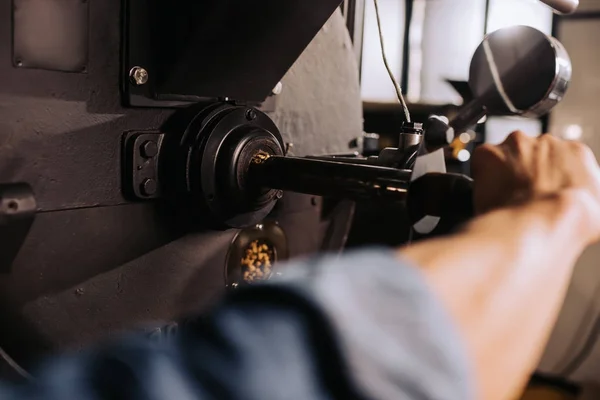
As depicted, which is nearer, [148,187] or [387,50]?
[148,187]

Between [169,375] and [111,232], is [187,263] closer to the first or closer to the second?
[111,232]

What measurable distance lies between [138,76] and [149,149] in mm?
80

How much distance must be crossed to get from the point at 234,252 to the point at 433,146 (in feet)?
1.10

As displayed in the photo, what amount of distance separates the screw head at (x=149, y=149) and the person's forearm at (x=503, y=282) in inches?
Answer: 16.2

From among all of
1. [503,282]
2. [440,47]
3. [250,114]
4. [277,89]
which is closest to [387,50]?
[440,47]

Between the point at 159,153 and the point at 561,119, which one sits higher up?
the point at 561,119

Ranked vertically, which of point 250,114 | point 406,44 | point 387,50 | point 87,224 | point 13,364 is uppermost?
point 406,44

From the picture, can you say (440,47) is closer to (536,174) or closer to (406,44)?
(406,44)

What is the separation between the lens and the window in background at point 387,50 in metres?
2.33

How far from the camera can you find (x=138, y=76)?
650 mm

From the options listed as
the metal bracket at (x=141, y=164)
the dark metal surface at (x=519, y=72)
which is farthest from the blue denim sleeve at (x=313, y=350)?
the dark metal surface at (x=519, y=72)

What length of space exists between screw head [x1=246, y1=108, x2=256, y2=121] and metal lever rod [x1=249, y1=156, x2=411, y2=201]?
2.2 inches

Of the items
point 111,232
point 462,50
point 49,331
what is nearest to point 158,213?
point 111,232

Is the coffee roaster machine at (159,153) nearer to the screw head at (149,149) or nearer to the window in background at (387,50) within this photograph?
the screw head at (149,149)
